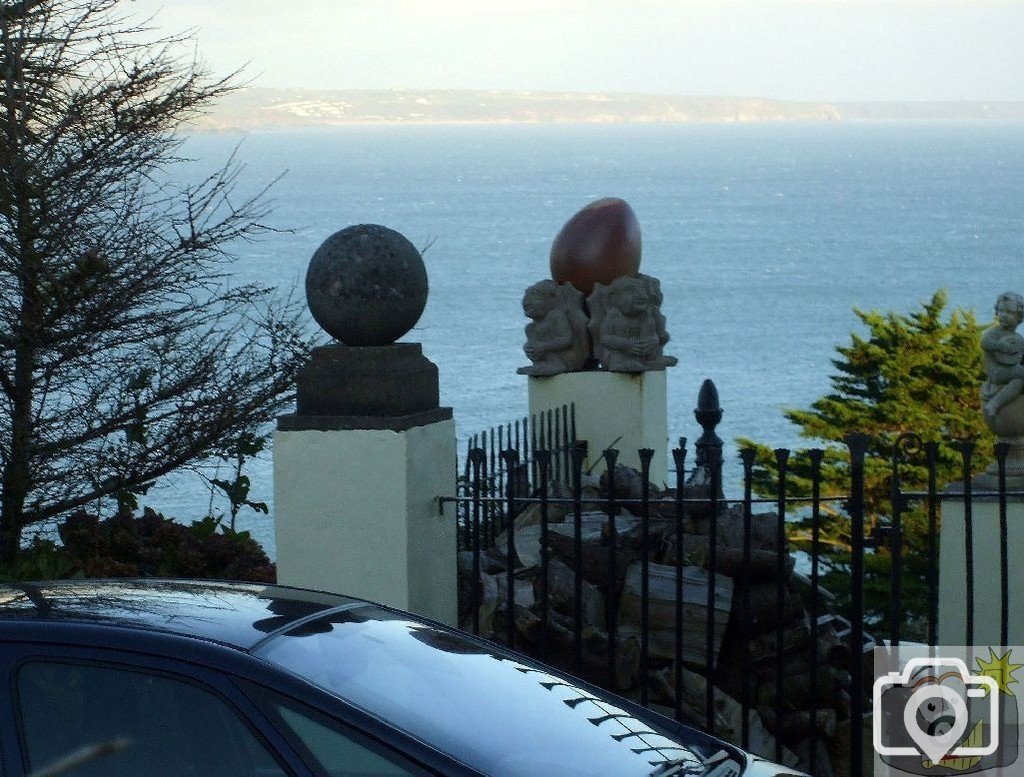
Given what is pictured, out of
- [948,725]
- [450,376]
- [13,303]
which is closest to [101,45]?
[13,303]

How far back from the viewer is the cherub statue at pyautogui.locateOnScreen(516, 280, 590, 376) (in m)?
12.0

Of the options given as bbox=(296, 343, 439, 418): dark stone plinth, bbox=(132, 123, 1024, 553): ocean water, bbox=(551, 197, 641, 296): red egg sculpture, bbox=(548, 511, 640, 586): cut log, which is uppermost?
bbox=(551, 197, 641, 296): red egg sculpture

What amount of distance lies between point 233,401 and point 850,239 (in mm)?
133192

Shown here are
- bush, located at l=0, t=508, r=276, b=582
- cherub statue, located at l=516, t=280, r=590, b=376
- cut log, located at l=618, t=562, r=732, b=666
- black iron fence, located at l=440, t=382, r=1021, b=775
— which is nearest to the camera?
black iron fence, located at l=440, t=382, r=1021, b=775

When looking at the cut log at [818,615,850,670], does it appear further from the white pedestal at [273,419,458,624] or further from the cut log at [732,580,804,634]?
the white pedestal at [273,419,458,624]

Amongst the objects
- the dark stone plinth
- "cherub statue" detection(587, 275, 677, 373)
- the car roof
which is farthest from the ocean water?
the car roof

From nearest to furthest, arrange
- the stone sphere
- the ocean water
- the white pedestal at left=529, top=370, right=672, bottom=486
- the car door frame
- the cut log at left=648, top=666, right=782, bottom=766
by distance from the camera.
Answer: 1. the car door frame
2. the stone sphere
3. the cut log at left=648, top=666, right=782, bottom=766
4. the white pedestal at left=529, top=370, right=672, bottom=486
5. the ocean water

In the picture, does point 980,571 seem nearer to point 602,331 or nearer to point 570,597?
point 570,597

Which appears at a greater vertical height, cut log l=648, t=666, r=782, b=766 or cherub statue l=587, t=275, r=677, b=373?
cherub statue l=587, t=275, r=677, b=373

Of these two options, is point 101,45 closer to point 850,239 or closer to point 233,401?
point 233,401

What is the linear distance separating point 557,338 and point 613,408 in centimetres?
74

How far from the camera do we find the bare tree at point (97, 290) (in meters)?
9.49

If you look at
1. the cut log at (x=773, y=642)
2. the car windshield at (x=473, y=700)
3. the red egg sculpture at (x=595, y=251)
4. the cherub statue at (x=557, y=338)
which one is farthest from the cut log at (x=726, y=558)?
the red egg sculpture at (x=595, y=251)

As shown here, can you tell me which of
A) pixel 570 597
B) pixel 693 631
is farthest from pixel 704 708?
pixel 570 597
